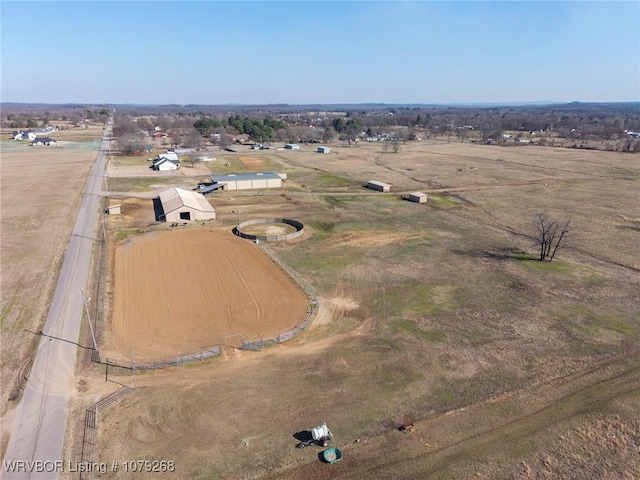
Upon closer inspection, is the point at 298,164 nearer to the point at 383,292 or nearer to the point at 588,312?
the point at 383,292

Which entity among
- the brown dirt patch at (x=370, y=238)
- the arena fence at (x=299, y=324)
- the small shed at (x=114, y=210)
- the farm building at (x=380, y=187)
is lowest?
the arena fence at (x=299, y=324)

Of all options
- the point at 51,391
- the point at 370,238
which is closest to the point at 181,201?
the point at 370,238

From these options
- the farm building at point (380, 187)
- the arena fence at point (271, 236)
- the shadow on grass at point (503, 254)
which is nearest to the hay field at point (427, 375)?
the shadow on grass at point (503, 254)

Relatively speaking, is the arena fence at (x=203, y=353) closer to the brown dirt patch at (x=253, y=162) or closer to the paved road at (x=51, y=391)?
the paved road at (x=51, y=391)

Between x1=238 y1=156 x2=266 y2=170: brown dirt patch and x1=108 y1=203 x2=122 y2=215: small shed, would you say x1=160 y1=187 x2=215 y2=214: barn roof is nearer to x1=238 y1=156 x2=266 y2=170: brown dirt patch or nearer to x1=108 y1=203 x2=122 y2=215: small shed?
x1=108 y1=203 x2=122 y2=215: small shed

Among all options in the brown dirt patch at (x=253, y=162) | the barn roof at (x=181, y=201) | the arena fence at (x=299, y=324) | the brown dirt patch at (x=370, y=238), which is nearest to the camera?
the arena fence at (x=299, y=324)

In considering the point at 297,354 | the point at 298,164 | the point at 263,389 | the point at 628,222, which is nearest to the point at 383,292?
the point at 297,354

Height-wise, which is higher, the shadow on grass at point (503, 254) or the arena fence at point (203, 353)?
the shadow on grass at point (503, 254)

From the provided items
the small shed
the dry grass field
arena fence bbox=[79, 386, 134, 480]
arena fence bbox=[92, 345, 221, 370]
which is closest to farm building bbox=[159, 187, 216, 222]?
the dry grass field
